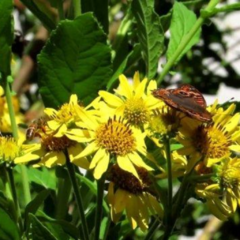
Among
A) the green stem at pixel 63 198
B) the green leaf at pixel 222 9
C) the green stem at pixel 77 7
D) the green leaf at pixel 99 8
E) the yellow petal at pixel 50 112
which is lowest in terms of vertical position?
the green stem at pixel 63 198

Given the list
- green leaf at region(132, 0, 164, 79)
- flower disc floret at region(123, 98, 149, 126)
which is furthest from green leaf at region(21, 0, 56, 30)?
flower disc floret at region(123, 98, 149, 126)

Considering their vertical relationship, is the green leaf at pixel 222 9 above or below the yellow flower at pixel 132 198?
above

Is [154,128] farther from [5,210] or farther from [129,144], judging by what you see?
[5,210]

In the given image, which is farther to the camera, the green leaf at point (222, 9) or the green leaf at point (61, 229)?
the green leaf at point (222, 9)

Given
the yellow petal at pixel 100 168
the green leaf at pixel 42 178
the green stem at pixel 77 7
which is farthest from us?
the green leaf at pixel 42 178

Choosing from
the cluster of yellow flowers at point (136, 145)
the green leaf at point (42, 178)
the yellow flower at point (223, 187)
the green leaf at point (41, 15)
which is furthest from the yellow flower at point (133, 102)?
the green leaf at point (42, 178)

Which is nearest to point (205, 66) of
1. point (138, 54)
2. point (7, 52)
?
point (138, 54)

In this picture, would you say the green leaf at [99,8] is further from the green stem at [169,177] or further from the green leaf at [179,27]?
the green stem at [169,177]
